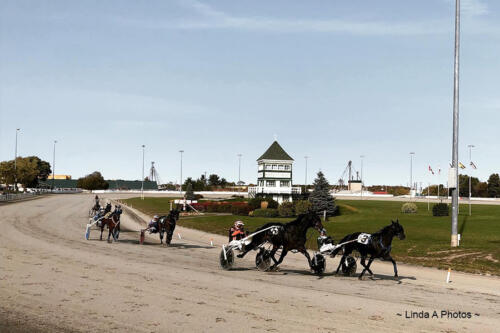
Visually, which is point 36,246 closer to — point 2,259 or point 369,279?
point 2,259

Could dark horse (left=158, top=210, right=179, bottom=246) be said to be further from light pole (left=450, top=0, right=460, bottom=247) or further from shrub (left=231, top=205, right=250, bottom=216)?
shrub (left=231, top=205, right=250, bottom=216)

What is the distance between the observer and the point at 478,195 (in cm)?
13525

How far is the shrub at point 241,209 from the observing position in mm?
53156

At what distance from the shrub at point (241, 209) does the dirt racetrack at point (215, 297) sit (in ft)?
108

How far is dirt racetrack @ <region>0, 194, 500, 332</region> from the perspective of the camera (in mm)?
9602

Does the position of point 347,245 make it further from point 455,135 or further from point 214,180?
point 214,180

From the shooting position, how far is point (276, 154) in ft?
220

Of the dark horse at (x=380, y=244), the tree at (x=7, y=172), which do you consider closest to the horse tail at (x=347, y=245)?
the dark horse at (x=380, y=244)

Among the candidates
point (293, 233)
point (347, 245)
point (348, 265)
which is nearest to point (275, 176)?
point (348, 265)

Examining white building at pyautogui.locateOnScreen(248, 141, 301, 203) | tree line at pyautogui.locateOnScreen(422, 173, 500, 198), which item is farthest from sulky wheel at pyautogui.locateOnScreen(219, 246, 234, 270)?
tree line at pyautogui.locateOnScreen(422, 173, 500, 198)

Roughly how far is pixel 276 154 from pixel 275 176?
9.99ft

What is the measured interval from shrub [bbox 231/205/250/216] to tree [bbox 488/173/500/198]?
99248mm

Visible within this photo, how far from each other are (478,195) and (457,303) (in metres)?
136

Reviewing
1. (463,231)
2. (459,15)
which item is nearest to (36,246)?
(459,15)
